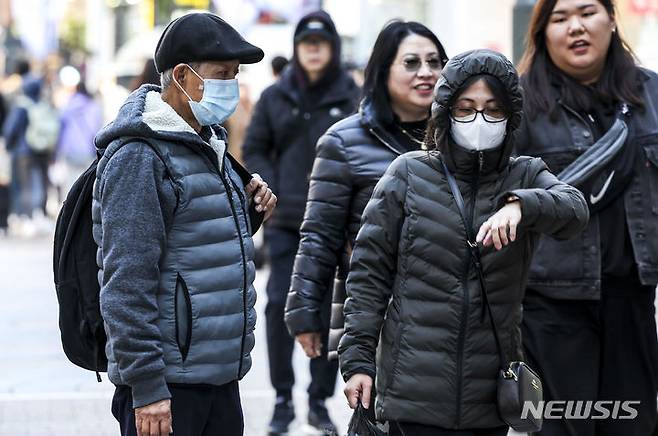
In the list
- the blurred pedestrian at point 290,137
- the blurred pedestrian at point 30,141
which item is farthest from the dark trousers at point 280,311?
the blurred pedestrian at point 30,141

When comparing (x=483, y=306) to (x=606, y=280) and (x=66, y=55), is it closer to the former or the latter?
(x=606, y=280)

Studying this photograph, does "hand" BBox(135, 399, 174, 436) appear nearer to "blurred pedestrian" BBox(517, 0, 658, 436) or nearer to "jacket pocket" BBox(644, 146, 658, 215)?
"blurred pedestrian" BBox(517, 0, 658, 436)

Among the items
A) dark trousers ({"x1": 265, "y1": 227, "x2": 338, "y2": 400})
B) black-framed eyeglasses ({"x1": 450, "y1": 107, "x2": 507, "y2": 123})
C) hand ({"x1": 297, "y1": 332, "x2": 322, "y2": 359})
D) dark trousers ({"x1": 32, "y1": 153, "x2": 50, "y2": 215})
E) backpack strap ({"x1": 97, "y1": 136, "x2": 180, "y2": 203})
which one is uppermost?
black-framed eyeglasses ({"x1": 450, "y1": 107, "x2": 507, "y2": 123})

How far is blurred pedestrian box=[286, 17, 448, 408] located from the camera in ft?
18.7

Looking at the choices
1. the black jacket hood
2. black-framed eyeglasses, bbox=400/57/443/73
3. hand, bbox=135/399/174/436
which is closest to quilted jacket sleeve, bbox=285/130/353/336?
black-framed eyeglasses, bbox=400/57/443/73

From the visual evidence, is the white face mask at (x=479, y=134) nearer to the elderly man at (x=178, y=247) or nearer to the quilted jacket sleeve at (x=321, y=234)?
the elderly man at (x=178, y=247)

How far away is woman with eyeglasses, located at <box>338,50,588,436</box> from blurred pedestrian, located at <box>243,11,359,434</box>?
3460mm

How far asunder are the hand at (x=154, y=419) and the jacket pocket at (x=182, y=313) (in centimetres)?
19

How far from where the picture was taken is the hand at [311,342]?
590cm

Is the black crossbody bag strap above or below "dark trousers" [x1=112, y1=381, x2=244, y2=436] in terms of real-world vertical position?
above

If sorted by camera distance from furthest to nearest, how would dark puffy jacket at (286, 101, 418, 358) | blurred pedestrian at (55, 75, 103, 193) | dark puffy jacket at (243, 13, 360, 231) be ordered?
1. blurred pedestrian at (55, 75, 103, 193)
2. dark puffy jacket at (243, 13, 360, 231)
3. dark puffy jacket at (286, 101, 418, 358)

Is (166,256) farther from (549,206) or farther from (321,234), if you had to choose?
(321,234)

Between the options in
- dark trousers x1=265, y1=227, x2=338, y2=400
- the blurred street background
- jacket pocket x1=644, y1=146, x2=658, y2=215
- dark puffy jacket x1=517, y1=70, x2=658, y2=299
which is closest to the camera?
dark puffy jacket x1=517, y1=70, x2=658, y2=299

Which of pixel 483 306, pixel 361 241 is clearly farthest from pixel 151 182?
pixel 483 306
